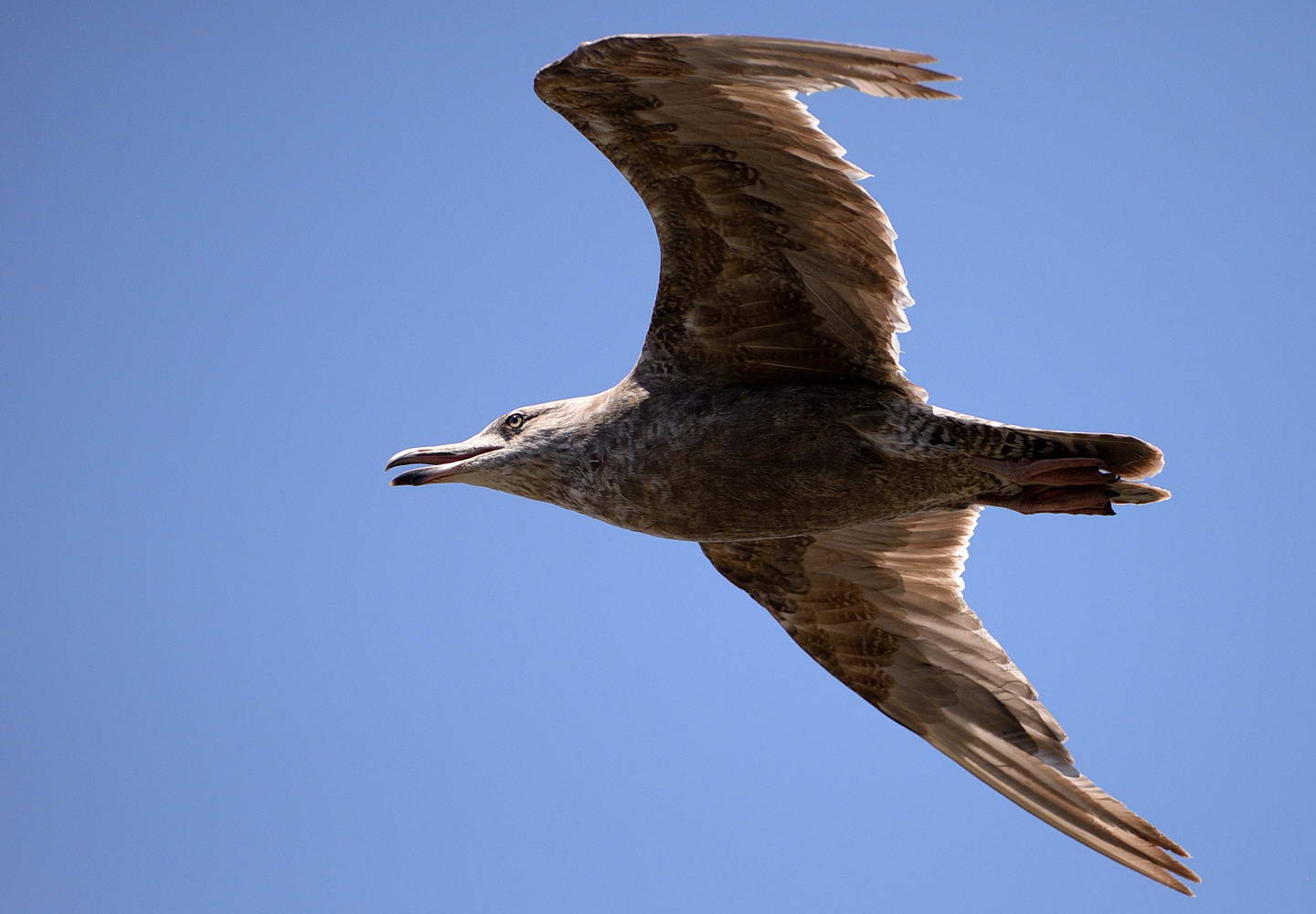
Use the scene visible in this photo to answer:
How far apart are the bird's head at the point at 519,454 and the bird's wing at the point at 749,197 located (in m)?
0.44

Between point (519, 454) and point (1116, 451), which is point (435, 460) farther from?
point (1116, 451)

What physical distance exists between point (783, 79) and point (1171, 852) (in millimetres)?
3888

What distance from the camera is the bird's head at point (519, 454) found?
7336mm

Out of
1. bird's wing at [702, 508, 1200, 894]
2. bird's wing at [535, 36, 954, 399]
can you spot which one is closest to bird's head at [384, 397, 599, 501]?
bird's wing at [535, 36, 954, 399]

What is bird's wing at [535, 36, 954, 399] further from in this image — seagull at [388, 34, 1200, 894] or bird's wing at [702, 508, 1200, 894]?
bird's wing at [702, 508, 1200, 894]

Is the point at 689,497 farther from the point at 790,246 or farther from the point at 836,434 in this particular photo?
the point at 790,246

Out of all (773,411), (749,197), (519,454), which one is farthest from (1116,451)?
(519,454)

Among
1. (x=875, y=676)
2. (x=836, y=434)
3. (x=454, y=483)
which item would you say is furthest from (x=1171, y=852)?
(x=454, y=483)

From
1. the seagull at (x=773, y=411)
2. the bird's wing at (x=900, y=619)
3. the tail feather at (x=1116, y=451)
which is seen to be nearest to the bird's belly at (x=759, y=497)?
the seagull at (x=773, y=411)

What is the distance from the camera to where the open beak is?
7504 mm

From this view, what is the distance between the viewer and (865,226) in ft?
22.1

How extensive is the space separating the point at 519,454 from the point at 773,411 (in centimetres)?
126

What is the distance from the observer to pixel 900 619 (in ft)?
26.9

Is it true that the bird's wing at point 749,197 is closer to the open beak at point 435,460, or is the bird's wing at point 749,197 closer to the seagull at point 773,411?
the seagull at point 773,411
